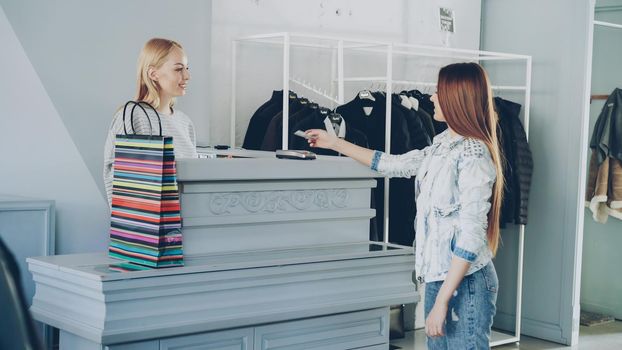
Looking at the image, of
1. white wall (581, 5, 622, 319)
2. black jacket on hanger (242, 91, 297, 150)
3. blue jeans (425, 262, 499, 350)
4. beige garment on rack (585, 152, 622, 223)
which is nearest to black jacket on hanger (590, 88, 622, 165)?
beige garment on rack (585, 152, 622, 223)

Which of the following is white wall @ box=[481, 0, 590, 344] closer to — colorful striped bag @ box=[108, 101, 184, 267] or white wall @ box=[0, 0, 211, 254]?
white wall @ box=[0, 0, 211, 254]

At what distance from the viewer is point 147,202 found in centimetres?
193

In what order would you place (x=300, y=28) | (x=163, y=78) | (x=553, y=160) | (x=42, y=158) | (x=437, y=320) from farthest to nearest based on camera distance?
(x=553, y=160) → (x=300, y=28) → (x=42, y=158) → (x=163, y=78) → (x=437, y=320)

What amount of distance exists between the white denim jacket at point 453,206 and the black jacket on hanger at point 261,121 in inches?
76.1

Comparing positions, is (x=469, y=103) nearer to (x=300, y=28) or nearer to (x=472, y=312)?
(x=472, y=312)

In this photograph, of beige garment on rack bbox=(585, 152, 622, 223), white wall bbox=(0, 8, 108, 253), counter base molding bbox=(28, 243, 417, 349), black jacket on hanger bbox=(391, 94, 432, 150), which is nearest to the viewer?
counter base molding bbox=(28, 243, 417, 349)

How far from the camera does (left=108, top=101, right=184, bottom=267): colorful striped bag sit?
191cm

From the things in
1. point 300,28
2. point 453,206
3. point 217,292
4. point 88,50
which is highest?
point 300,28

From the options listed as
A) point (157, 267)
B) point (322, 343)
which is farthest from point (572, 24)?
point (157, 267)

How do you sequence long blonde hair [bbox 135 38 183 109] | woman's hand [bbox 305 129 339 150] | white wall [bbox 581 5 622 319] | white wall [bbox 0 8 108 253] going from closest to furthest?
1. woman's hand [bbox 305 129 339 150]
2. long blonde hair [bbox 135 38 183 109]
3. white wall [bbox 0 8 108 253]
4. white wall [bbox 581 5 622 319]

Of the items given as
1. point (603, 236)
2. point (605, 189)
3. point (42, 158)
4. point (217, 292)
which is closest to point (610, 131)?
point (605, 189)

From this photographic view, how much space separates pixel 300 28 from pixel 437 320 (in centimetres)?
279

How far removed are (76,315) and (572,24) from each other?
402cm

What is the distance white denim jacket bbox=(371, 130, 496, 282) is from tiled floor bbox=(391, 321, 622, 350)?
2380 millimetres
